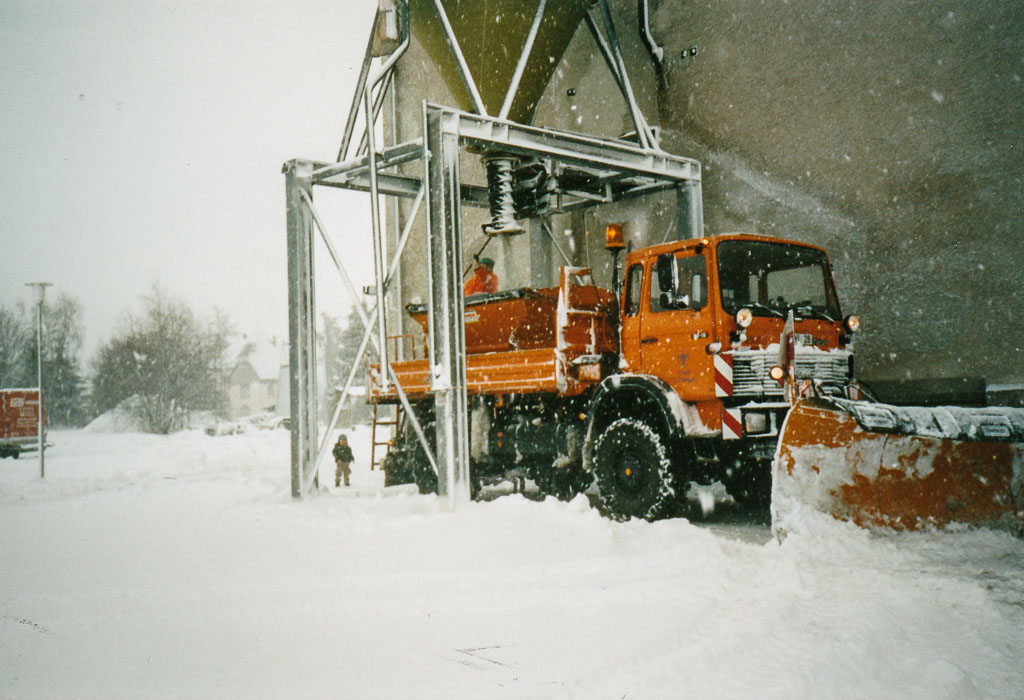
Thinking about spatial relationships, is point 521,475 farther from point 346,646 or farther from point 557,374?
point 346,646

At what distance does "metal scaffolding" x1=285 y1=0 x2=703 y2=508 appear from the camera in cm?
787

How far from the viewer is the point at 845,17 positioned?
10.0 m

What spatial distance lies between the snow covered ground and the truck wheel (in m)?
0.38

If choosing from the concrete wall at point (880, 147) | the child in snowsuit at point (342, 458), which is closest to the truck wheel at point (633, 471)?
the concrete wall at point (880, 147)

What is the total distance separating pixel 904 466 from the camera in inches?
212

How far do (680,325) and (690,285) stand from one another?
38 cm

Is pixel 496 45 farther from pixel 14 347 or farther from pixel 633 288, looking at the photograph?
pixel 14 347

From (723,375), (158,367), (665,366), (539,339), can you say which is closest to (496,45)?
(539,339)

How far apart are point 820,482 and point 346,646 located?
137 inches

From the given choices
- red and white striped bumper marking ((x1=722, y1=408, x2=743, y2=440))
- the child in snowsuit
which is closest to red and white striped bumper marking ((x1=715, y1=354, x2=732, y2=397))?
red and white striped bumper marking ((x1=722, y1=408, x2=743, y2=440))

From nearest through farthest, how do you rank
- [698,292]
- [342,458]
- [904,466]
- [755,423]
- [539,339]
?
[904,466] → [755,423] → [698,292] → [539,339] → [342,458]

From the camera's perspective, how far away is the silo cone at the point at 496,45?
9.61 meters

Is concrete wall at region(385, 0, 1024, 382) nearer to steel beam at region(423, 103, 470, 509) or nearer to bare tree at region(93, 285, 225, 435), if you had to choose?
steel beam at region(423, 103, 470, 509)

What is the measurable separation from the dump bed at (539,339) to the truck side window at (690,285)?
108cm
